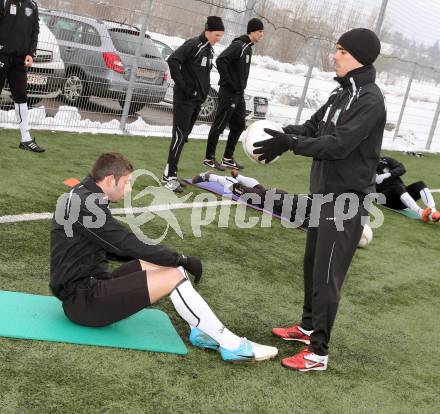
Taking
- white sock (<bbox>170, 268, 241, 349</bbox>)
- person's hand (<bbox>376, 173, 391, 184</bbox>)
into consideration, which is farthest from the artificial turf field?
person's hand (<bbox>376, 173, 391, 184</bbox>)

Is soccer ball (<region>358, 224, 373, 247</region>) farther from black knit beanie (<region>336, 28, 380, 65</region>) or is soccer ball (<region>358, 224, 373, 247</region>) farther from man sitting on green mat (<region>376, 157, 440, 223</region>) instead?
black knit beanie (<region>336, 28, 380, 65</region>)

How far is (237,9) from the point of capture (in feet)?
38.5

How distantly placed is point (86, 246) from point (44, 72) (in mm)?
6460

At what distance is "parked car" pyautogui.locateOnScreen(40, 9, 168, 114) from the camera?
9.74m

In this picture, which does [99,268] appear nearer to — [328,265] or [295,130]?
[328,265]

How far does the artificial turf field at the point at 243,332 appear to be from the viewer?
3479 millimetres

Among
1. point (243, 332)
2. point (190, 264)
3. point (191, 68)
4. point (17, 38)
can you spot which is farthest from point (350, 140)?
point (17, 38)

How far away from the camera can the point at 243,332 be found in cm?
461

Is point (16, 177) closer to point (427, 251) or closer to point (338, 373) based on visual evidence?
point (338, 373)

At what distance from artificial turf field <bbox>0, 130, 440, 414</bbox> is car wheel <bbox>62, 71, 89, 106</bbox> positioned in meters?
→ 1.70

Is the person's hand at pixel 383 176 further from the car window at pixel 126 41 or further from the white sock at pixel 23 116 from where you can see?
the white sock at pixel 23 116

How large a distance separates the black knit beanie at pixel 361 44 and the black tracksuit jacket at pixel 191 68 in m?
4.16

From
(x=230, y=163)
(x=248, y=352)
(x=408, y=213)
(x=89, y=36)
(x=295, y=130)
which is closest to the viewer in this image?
(x=248, y=352)

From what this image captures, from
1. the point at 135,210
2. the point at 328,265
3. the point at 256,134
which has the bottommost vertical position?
the point at 135,210
